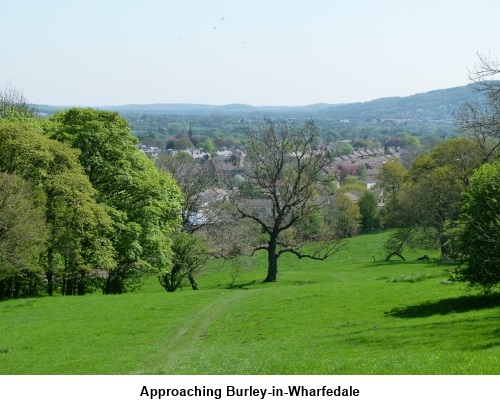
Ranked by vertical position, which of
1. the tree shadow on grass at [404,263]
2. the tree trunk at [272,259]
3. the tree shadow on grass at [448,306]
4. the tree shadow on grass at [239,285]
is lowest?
the tree shadow on grass at [404,263]

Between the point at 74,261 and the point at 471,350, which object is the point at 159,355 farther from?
the point at 74,261

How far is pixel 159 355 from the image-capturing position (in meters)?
26.0

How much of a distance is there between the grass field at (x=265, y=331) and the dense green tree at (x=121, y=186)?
592cm

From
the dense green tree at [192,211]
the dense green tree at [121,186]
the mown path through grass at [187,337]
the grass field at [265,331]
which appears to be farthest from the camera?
the dense green tree at [192,211]

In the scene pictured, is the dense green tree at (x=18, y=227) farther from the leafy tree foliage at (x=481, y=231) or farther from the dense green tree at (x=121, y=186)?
the leafy tree foliage at (x=481, y=231)

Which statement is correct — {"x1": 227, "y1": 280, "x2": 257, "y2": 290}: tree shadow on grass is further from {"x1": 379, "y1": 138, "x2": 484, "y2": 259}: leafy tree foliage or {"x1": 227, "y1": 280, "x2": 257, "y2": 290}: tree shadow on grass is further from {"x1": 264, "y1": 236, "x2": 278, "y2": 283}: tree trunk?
{"x1": 379, "y1": 138, "x2": 484, "y2": 259}: leafy tree foliage

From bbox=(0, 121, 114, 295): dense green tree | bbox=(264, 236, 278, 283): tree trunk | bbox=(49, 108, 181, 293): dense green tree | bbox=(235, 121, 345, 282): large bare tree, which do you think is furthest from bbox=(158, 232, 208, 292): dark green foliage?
bbox=(0, 121, 114, 295): dense green tree

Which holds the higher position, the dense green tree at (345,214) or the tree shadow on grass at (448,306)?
the tree shadow on grass at (448,306)

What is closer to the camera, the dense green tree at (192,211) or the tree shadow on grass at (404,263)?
the dense green tree at (192,211)

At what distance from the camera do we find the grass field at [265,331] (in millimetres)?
20344

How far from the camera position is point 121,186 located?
47.2 meters

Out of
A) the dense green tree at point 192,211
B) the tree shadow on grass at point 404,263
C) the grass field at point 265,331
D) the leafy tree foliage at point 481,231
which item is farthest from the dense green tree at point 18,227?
the tree shadow on grass at point 404,263

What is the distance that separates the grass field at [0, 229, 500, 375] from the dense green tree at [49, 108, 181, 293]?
19.4 ft

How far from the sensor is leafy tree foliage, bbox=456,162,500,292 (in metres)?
28.3
